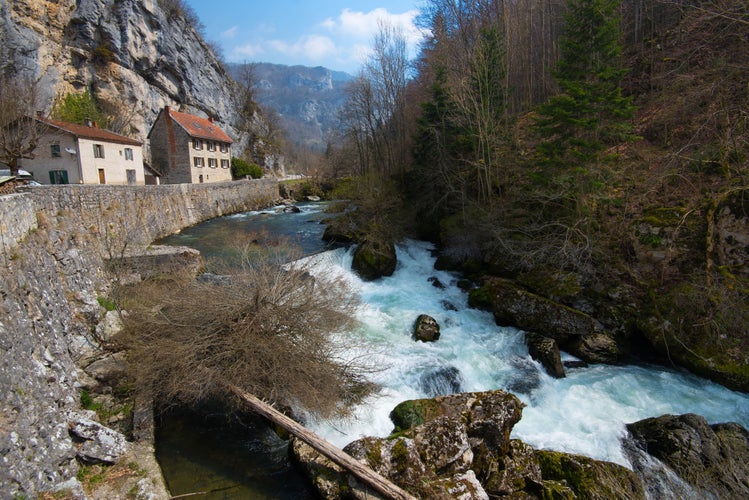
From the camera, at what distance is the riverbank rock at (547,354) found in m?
11.3

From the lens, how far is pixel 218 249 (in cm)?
2025

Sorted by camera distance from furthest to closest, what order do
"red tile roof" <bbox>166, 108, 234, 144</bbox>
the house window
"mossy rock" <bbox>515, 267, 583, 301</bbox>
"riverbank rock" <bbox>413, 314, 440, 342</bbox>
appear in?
"red tile roof" <bbox>166, 108, 234, 144</bbox> < the house window < "mossy rock" <bbox>515, 267, 583, 301</bbox> < "riverbank rock" <bbox>413, 314, 440, 342</bbox>

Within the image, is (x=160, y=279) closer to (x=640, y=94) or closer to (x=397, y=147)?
(x=397, y=147)

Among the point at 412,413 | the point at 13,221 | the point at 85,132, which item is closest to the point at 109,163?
the point at 85,132

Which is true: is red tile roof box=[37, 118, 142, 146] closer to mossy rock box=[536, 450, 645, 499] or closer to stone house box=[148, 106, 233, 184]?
stone house box=[148, 106, 233, 184]

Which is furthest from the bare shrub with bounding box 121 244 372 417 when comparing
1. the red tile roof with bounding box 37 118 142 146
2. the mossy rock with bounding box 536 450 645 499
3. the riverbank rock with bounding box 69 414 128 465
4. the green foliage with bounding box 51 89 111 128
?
the green foliage with bounding box 51 89 111 128

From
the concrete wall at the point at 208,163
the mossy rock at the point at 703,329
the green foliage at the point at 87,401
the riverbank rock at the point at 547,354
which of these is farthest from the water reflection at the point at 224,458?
the concrete wall at the point at 208,163

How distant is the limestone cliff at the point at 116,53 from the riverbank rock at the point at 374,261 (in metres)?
30.8

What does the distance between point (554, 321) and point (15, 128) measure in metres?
30.0

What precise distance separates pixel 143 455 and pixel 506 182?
17.2 metres

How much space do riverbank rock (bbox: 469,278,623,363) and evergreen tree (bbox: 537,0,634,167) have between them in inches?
203

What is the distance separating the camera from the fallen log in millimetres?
6680

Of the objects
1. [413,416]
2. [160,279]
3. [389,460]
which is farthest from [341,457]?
[160,279]

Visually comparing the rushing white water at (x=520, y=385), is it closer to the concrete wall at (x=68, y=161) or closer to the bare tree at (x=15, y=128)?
the bare tree at (x=15, y=128)
